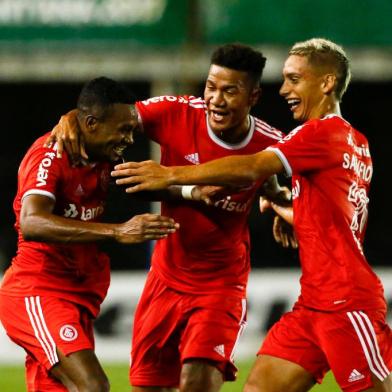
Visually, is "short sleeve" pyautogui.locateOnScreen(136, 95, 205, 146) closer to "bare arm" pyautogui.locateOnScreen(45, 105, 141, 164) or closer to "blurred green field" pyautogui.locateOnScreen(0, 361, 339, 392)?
"bare arm" pyautogui.locateOnScreen(45, 105, 141, 164)

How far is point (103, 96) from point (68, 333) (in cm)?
129

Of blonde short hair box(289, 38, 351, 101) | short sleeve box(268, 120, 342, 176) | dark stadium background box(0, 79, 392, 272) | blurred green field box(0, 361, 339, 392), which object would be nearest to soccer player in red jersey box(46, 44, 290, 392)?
blonde short hair box(289, 38, 351, 101)

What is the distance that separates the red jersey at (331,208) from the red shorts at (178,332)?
87 cm

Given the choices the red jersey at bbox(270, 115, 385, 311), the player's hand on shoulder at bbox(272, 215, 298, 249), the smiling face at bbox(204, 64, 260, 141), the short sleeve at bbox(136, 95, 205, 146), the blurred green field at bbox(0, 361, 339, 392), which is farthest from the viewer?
the blurred green field at bbox(0, 361, 339, 392)

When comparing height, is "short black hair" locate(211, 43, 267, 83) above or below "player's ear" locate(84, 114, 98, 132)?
above

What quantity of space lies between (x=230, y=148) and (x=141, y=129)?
23.0 inches

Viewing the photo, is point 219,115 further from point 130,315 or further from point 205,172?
point 130,315

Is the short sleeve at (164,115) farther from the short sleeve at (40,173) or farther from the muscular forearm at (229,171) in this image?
the muscular forearm at (229,171)

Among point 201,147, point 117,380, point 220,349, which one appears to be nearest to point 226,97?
point 201,147

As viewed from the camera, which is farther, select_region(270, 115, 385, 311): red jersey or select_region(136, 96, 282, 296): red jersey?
select_region(136, 96, 282, 296): red jersey

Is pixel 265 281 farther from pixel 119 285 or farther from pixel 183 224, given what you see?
pixel 183 224

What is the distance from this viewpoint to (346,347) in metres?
5.71

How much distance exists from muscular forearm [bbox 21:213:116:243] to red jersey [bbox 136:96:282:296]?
956 mm

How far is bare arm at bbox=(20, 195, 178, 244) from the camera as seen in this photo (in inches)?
223
